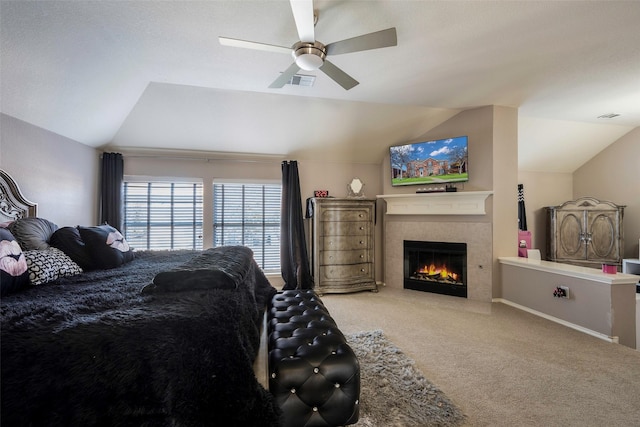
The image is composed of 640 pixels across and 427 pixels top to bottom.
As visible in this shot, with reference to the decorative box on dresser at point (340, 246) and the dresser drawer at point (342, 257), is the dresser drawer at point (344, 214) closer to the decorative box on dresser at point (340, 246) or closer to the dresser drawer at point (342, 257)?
the decorative box on dresser at point (340, 246)

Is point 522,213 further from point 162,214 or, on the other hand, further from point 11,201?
point 11,201

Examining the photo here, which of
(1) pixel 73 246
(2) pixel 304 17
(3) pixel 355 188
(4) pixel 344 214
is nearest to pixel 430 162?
(3) pixel 355 188

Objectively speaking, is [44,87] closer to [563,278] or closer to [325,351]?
[325,351]

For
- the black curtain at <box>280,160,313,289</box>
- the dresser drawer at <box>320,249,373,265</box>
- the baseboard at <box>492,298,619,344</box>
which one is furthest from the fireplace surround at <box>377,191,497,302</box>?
the black curtain at <box>280,160,313,289</box>

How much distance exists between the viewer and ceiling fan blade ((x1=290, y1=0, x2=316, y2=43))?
1.43 m

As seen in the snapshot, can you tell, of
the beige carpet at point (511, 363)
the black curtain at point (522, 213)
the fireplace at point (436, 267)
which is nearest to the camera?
the beige carpet at point (511, 363)

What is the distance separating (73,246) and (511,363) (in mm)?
3575

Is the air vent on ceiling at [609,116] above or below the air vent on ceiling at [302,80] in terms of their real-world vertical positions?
above

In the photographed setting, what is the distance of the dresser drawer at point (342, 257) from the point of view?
3.94m

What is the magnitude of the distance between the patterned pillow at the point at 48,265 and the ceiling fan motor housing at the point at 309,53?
2.17m

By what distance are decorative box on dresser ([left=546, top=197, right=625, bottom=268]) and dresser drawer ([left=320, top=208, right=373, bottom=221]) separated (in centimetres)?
375

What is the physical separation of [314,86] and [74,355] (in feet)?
9.90

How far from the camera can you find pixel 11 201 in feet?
7.52

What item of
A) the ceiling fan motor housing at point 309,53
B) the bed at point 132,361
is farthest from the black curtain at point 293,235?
the bed at point 132,361
